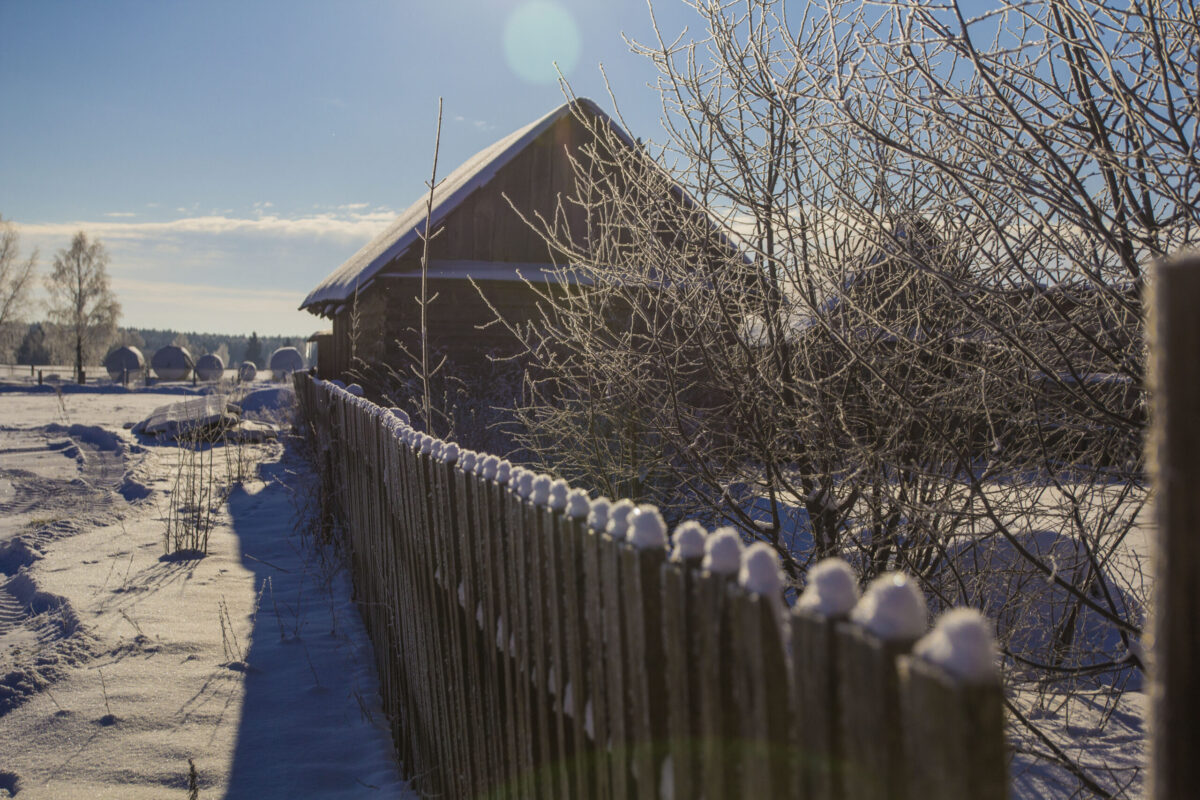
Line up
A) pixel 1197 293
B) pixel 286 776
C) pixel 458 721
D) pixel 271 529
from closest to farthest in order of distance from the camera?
pixel 1197 293, pixel 458 721, pixel 286 776, pixel 271 529

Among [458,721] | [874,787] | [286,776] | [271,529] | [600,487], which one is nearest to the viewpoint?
[874,787]

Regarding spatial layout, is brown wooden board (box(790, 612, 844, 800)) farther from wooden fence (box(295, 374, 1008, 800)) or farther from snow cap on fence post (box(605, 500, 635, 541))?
snow cap on fence post (box(605, 500, 635, 541))

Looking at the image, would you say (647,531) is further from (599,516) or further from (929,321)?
(929,321)

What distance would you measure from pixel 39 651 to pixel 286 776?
7.40ft

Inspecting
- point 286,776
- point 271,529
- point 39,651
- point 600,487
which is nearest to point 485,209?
point 271,529

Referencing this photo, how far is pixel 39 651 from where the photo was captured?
4402 millimetres

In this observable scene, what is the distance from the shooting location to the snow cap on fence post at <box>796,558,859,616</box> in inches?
33.0

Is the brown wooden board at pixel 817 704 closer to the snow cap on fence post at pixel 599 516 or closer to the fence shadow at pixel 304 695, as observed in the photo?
the snow cap on fence post at pixel 599 516

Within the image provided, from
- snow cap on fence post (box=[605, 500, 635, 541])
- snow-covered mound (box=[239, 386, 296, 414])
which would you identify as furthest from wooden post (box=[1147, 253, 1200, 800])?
snow-covered mound (box=[239, 386, 296, 414])

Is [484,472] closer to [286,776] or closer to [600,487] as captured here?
[286,776]

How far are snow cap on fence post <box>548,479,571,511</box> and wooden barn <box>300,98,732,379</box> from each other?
353 inches

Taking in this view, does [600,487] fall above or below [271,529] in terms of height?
above

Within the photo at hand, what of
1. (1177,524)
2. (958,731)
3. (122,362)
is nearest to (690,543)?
(958,731)

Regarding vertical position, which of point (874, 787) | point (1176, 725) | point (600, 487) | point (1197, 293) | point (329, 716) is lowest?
point (329, 716)
